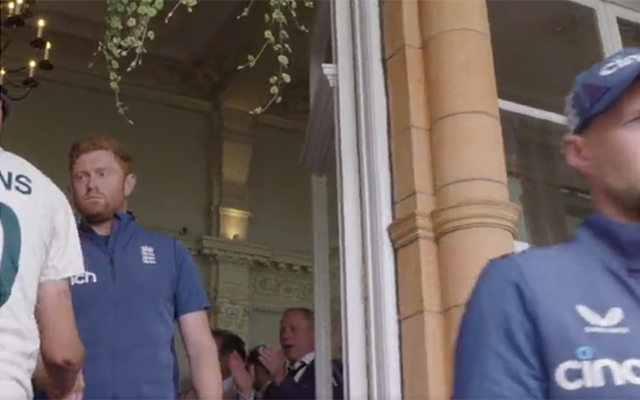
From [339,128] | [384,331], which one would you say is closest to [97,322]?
[384,331]

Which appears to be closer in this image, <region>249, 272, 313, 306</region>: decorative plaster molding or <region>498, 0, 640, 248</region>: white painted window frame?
<region>498, 0, 640, 248</region>: white painted window frame

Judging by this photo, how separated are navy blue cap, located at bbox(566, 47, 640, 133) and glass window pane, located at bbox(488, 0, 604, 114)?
5.67 feet

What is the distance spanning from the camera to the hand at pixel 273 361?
4.17m

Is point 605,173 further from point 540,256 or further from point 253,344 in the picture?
point 253,344

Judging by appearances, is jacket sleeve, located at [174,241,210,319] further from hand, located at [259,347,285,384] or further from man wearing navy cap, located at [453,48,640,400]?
hand, located at [259,347,285,384]

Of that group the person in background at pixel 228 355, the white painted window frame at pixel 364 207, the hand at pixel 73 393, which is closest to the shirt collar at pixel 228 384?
the person in background at pixel 228 355

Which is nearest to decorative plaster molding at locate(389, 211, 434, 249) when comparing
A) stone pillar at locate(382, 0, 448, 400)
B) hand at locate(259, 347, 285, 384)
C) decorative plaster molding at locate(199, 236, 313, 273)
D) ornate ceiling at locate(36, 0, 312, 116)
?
stone pillar at locate(382, 0, 448, 400)

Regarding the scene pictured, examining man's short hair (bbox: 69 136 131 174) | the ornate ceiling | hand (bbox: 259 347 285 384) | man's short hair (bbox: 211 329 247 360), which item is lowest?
hand (bbox: 259 347 285 384)

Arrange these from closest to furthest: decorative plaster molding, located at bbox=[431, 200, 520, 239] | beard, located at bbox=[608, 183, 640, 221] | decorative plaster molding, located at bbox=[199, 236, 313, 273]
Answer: beard, located at bbox=[608, 183, 640, 221] → decorative plaster molding, located at bbox=[431, 200, 520, 239] → decorative plaster molding, located at bbox=[199, 236, 313, 273]

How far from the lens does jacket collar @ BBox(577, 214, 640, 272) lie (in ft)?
3.12

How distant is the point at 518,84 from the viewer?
281 centimetres

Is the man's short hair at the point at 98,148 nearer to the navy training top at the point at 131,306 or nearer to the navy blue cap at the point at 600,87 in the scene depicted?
the navy training top at the point at 131,306

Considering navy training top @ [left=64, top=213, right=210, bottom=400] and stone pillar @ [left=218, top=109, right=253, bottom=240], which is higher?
stone pillar @ [left=218, top=109, right=253, bottom=240]

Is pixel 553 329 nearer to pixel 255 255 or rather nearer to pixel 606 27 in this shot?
pixel 606 27
